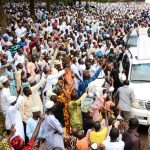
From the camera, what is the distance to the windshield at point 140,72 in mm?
11382

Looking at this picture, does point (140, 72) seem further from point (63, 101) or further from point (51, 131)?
point (51, 131)

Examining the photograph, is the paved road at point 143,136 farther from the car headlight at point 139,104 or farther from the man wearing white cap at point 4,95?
the man wearing white cap at point 4,95

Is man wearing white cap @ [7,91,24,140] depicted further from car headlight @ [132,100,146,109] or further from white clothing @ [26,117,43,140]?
car headlight @ [132,100,146,109]

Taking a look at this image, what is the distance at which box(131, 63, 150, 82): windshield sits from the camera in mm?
11382

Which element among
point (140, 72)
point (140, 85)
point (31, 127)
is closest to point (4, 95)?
point (31, 127)

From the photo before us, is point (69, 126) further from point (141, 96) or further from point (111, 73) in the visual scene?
point (111, 73)

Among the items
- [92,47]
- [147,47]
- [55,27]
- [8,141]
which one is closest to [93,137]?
[8,141]

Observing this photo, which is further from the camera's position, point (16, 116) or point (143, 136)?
point (143, 136)

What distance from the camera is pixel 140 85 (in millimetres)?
11008

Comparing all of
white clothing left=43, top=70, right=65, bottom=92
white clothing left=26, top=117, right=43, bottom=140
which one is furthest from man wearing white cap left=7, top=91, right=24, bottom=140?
white clothing left=43, top=70, right=65, bottom=92

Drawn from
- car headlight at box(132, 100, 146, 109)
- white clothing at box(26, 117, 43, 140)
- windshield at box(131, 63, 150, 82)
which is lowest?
car headlight at box(132, 100, 146, 109)

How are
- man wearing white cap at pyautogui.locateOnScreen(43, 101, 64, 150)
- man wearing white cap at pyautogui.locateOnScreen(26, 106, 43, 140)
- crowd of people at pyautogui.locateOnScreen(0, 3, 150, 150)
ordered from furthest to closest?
man wearing white cap at pyautogui.locateOnScreen(26, 106, 43, 140)
man wearing white cap at pyautogui.locateOnScreen(43, 101, 64, 150)
crowd of people at pyautogui.locateOnScreen(0, 3, 150, 150)

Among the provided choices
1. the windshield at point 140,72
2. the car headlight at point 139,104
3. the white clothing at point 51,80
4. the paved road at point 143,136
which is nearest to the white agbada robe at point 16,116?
the white clothing at point 51,80

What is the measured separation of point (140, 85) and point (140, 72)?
2.39ft
